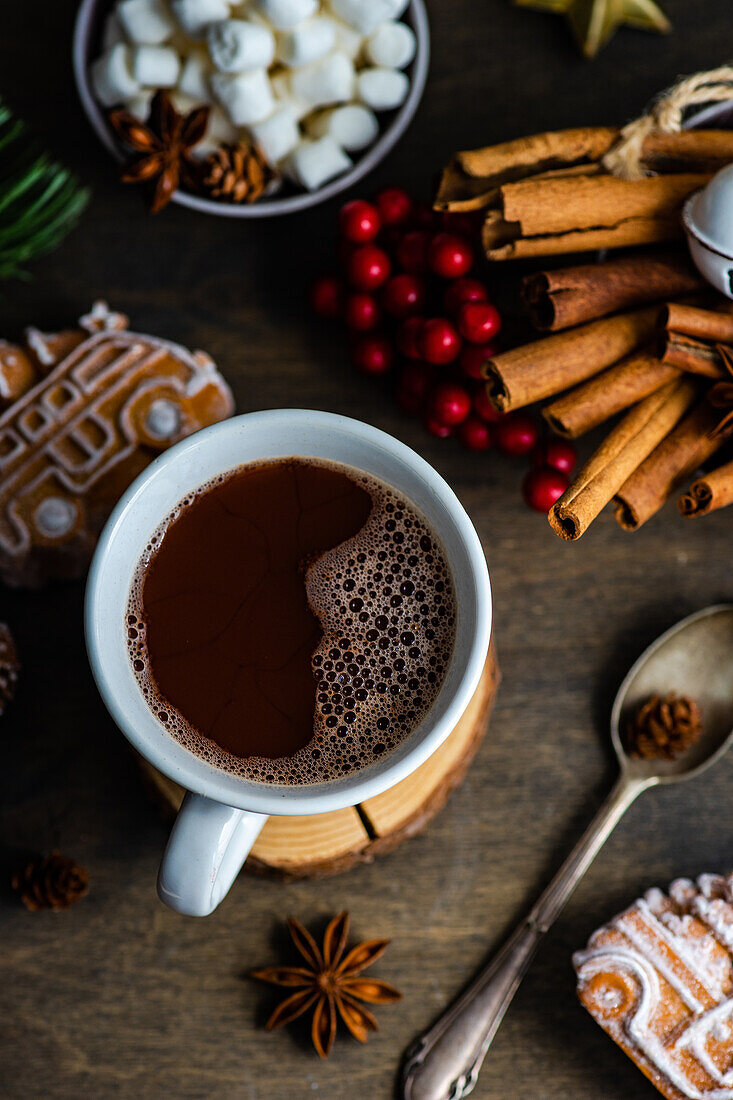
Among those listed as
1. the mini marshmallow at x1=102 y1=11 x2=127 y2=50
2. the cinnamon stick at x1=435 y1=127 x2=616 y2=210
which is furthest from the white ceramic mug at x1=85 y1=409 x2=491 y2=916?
the mini marshmallow at x1=102 y1=11 x2=127 y2=50

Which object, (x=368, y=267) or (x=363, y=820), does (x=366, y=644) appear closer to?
(x=363, y=820)

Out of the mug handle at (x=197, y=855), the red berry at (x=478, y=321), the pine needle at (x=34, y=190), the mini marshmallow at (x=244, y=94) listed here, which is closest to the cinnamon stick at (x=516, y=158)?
the red berry at (x=478, y=321)

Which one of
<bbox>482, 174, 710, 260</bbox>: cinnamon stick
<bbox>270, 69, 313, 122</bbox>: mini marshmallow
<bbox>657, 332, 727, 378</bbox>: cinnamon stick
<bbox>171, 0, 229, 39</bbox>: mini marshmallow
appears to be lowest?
<bbox>657, 332, 727, 378</bbox>: cinnamon stick

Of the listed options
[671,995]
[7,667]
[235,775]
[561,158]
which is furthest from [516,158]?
[671,995]

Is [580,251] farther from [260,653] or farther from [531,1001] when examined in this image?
[531,1001]

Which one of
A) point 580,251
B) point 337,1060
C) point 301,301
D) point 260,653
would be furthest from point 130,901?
point 580,251

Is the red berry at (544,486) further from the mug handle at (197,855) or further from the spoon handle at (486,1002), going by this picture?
the mug handle at (197,855)

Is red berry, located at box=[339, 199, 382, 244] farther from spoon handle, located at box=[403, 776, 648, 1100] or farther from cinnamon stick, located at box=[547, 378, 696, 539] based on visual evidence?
spoon handle, located at box=[403, 776, 648, 1100]
